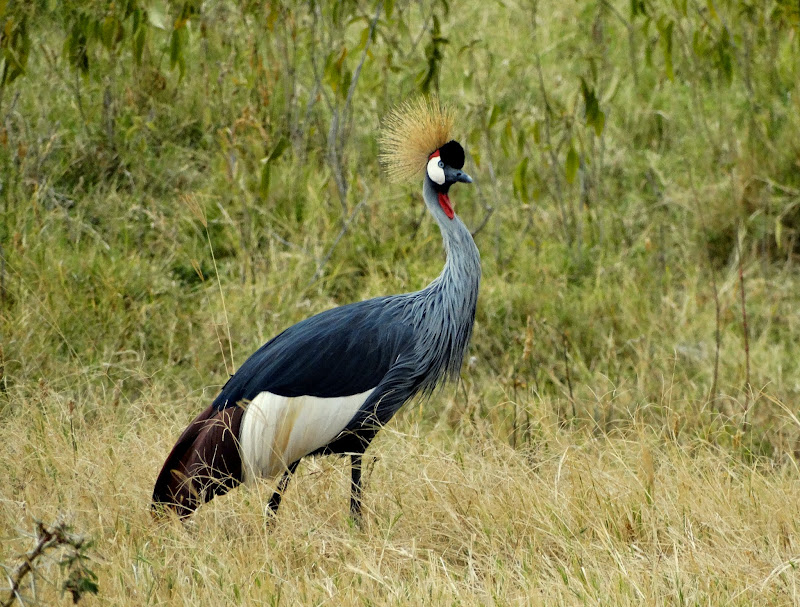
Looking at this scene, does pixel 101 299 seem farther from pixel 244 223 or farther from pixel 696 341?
pixel 696 341

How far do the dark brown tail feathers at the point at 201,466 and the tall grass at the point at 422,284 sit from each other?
0.08m

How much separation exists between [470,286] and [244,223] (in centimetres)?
213

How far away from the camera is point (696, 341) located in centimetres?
466

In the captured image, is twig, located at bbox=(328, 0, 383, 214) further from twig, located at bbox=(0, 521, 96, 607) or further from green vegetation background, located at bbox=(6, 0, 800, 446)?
twig, located at bbox=(0, 521, 96, 607)

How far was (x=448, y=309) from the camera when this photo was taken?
10.5ft

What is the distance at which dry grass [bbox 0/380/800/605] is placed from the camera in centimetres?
239

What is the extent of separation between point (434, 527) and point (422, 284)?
212 centimetres

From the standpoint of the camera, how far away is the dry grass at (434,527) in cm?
239

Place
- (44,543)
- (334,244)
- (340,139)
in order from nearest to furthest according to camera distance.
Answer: (44,543)
(334,244)
(340,139)

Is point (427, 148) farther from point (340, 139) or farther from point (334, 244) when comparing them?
point (340, 139)

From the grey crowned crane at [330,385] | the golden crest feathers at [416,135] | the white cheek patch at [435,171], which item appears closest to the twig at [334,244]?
the golden crest feathers at [416,135]

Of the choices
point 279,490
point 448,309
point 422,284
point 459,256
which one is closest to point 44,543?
point 279,490

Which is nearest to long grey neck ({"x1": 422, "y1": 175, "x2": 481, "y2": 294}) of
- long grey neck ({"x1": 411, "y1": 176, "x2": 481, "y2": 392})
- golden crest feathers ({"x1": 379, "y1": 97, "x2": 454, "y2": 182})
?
long grey neck ({"x1": 411, "y1": 176, "x2": 481, "y2": 392})

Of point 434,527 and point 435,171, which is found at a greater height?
point 435,171
